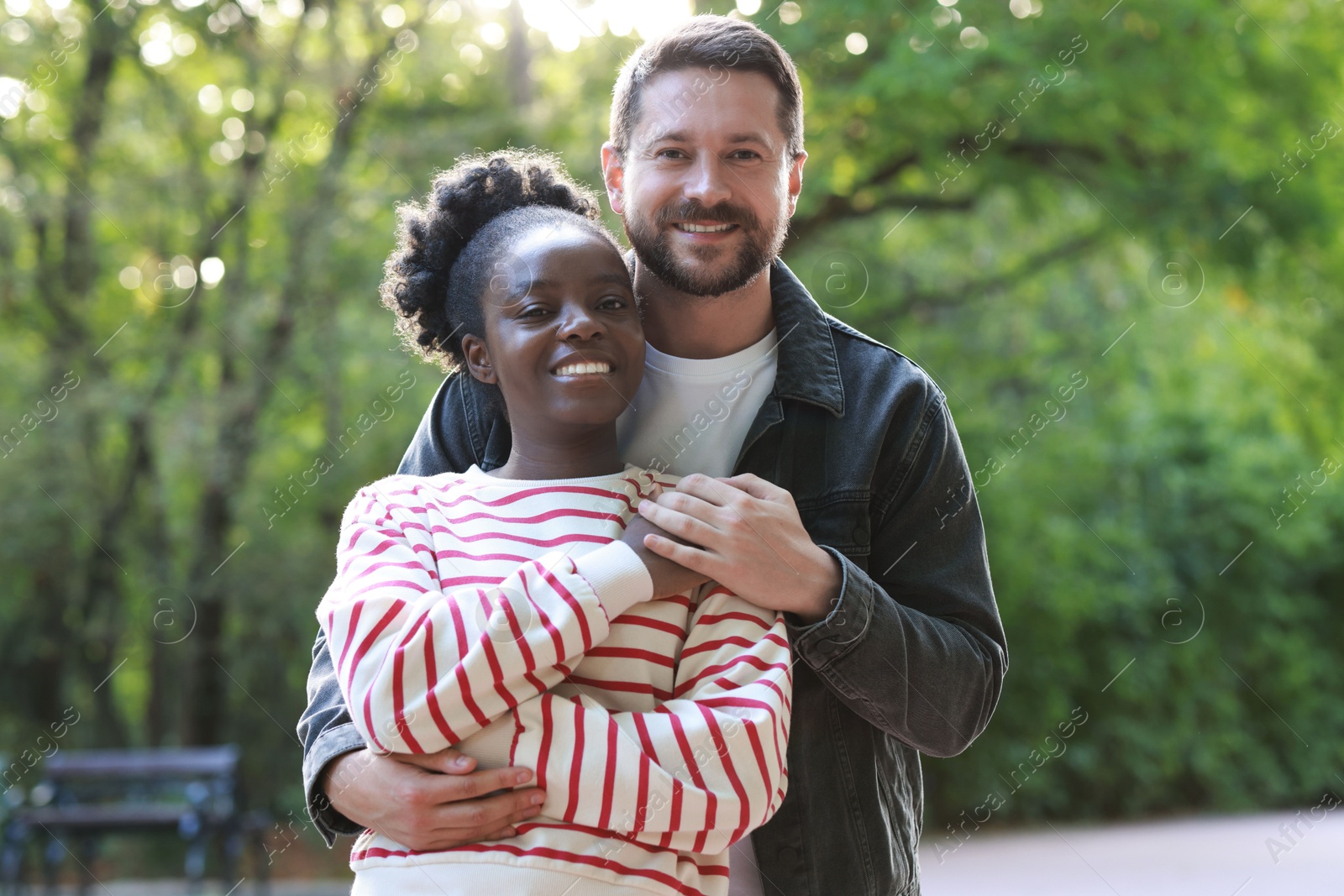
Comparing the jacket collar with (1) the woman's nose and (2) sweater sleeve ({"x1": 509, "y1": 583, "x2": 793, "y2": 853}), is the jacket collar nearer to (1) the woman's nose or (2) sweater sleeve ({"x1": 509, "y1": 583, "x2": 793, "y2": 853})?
(1) the woman's nose

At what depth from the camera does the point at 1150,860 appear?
838cm

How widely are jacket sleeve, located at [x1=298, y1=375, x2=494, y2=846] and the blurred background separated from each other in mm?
4530

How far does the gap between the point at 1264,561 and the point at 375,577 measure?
444 inches

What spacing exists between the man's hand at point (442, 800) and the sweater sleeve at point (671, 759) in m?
0.04

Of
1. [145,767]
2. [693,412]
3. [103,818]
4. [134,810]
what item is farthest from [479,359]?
[145,767]

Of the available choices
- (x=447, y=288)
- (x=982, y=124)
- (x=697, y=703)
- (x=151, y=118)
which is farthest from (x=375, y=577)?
(x=151, y=118)

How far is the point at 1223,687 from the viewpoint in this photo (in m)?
11.0

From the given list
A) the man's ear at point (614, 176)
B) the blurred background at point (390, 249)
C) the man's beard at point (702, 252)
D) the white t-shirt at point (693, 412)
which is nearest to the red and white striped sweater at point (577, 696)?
the white t-shirt at point (693, 412)

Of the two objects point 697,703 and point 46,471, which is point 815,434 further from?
point 46,471

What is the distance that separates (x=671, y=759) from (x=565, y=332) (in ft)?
2.07

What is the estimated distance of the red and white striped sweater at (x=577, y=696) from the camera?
155 cm

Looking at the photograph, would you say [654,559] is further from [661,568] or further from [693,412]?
[693,412]

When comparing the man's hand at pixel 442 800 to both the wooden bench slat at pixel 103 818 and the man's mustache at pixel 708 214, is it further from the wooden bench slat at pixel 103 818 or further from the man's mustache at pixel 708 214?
the wooden bench slat at pixel 103 818

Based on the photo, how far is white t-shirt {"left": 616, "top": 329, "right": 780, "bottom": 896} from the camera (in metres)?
2.12
